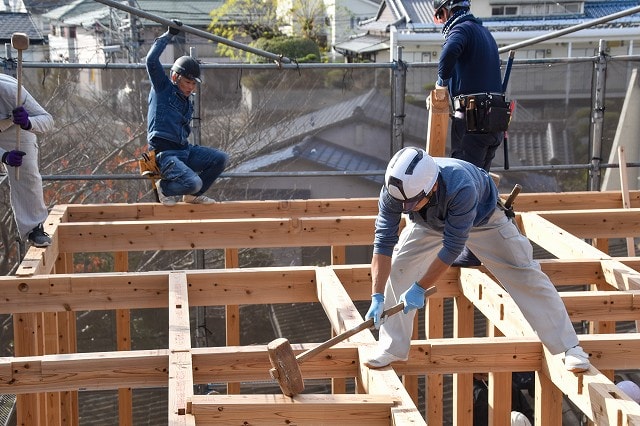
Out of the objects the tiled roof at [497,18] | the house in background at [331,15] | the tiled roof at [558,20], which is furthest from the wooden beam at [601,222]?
the house in background at [331,15]

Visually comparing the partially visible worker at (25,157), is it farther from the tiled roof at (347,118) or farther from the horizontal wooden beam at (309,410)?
the tiled roof at (347,118)

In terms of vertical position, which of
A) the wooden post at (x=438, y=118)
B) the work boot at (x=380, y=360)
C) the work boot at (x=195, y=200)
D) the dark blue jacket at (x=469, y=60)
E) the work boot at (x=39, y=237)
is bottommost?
the work boot at (x=380, y=360)

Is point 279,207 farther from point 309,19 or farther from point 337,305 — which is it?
point 309,19

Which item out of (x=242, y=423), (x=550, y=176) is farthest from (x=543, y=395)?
(x=550, y=176)

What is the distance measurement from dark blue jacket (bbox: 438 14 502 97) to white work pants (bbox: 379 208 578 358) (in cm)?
166

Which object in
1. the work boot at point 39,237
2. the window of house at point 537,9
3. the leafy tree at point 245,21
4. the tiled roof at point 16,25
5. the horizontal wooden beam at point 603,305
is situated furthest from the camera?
the leafy tree at point 245,21

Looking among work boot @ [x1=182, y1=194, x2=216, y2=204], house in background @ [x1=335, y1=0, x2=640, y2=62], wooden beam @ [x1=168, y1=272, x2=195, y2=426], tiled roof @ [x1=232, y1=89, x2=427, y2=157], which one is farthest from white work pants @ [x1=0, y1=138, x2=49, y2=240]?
house in background @ [x1=335, y1=0, x2=640, y2=62]

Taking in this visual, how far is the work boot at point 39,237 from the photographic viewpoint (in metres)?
6.61

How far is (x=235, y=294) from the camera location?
6062 millimetres

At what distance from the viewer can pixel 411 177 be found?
433cm

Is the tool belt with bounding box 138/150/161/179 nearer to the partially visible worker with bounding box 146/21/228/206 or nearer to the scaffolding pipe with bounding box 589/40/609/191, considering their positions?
the partially visible worker with bounding box 146/21/228/206

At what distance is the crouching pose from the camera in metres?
4.43

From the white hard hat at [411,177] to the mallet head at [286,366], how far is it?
86 centimetres

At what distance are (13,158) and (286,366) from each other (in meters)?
3.10
